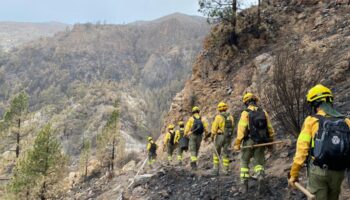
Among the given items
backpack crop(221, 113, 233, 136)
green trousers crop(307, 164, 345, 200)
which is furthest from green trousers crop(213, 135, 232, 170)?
green trousers crop(307, 164, 345, 200)

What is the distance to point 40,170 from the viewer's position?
23719 millimetres

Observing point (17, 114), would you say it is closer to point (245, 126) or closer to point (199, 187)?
point (199, 187)

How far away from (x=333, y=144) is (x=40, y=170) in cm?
2236

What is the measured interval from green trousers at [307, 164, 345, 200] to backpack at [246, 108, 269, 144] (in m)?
2.85

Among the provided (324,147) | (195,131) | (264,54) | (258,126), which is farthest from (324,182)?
(264,54)

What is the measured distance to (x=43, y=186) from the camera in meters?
24.0

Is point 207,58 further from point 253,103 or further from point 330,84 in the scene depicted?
point 253,103

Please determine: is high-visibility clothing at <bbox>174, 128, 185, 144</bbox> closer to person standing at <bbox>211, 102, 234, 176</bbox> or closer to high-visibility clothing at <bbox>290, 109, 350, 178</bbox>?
person standing at <bbox>211, 102, 234, 176</bbox>

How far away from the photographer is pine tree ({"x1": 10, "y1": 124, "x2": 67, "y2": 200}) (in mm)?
22891

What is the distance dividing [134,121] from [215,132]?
4719 inches

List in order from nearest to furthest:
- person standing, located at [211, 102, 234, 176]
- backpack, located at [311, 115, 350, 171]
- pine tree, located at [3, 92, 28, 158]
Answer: backpack, located at [311, 115, 350, 171]
person standing, located at [211, 102, 234, 176]
pine tree, located at [3, 92, 28, 158]

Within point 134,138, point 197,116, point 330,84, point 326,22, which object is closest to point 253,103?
point 197,116

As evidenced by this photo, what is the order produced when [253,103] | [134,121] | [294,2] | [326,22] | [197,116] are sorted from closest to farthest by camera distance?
[253,103], [197,116], [326,22], [294,2], [134,121]

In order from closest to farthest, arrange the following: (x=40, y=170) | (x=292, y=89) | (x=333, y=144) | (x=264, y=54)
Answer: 1. (x=333, y=144)
2. (x=292, y=89)
3. (x=264, y=54)
4. (x=40, y=170)
